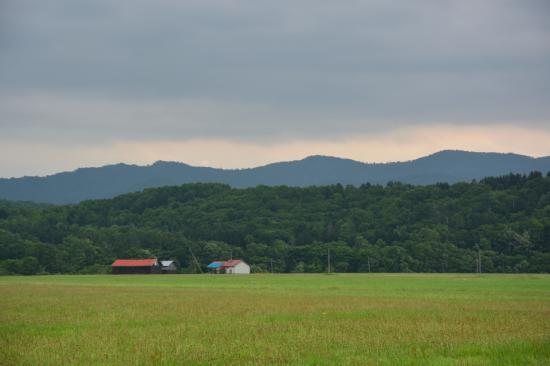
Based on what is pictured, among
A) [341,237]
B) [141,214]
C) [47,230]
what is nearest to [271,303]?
[341,237]

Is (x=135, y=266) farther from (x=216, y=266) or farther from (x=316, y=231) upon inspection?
(x=316, y=231)

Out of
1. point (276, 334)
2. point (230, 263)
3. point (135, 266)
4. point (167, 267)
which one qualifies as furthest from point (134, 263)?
point (276, 334)

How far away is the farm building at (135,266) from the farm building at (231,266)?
10.9 meters

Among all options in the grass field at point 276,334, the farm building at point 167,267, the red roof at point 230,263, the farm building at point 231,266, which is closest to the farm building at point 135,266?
the farm building at point 167,267

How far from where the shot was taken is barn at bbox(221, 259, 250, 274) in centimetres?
13509

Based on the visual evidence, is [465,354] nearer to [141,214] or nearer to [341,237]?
[341,237]

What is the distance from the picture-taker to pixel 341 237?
496 ft

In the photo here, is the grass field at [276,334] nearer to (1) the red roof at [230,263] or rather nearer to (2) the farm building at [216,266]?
(1) the red roof at [230,263]

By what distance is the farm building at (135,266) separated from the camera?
443 feet

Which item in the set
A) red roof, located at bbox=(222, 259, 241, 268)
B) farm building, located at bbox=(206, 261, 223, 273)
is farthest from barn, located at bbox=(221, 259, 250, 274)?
farm building, located at bbox=(206, 261, 223, 273)

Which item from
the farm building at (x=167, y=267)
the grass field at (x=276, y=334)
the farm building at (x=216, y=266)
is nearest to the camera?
the grass field at (x=276, y=334)

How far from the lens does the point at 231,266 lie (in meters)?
135

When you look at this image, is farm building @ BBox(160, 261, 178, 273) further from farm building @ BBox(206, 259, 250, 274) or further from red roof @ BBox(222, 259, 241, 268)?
red roof @ BBox(222, 259, 241, 268)

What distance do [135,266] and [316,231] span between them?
4148 cm
